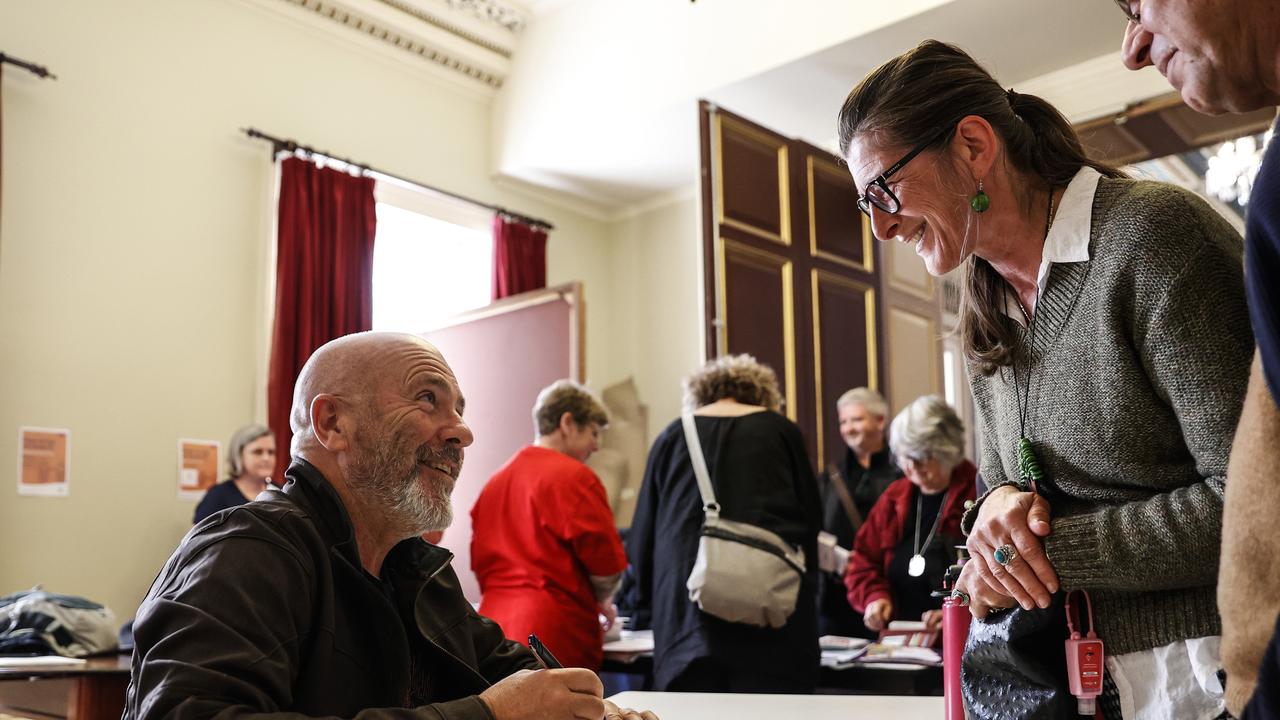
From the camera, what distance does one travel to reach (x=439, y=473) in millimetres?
1768

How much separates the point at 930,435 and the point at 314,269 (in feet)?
12.2

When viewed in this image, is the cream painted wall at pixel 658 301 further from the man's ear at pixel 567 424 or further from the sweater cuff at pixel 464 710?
the sweater cuff at pixel 464 710

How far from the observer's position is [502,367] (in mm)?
6133

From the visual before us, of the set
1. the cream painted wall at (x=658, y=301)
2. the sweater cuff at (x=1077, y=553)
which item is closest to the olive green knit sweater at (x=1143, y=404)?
the sweater cuff at (x=1077, y=553)

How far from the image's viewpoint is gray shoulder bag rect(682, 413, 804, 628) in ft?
10.0

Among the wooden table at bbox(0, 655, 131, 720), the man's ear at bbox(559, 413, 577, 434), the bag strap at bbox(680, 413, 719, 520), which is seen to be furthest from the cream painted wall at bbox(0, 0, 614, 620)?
the bag strap at bbox(680, 413, 719, 520)

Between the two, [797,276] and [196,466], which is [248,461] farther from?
[797,276]

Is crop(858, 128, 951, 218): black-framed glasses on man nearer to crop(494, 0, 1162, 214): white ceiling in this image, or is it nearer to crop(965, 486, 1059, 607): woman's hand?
crop(965, 486, 1059, 607): woman's hand

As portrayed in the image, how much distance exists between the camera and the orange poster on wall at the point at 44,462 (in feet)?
16.0

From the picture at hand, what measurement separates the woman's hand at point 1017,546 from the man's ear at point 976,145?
430 mm

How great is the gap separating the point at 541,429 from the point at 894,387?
2.83 metres

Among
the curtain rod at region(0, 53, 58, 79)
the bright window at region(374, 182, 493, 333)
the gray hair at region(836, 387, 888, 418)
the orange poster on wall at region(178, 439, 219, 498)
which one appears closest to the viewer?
the gray hair at region(836, 387, 888, 418)

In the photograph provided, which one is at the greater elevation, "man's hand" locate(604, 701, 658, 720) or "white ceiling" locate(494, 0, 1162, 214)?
"white ceiling" locate(494, 0, 1162, 214)

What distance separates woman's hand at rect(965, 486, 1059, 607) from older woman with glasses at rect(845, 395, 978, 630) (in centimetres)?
222
